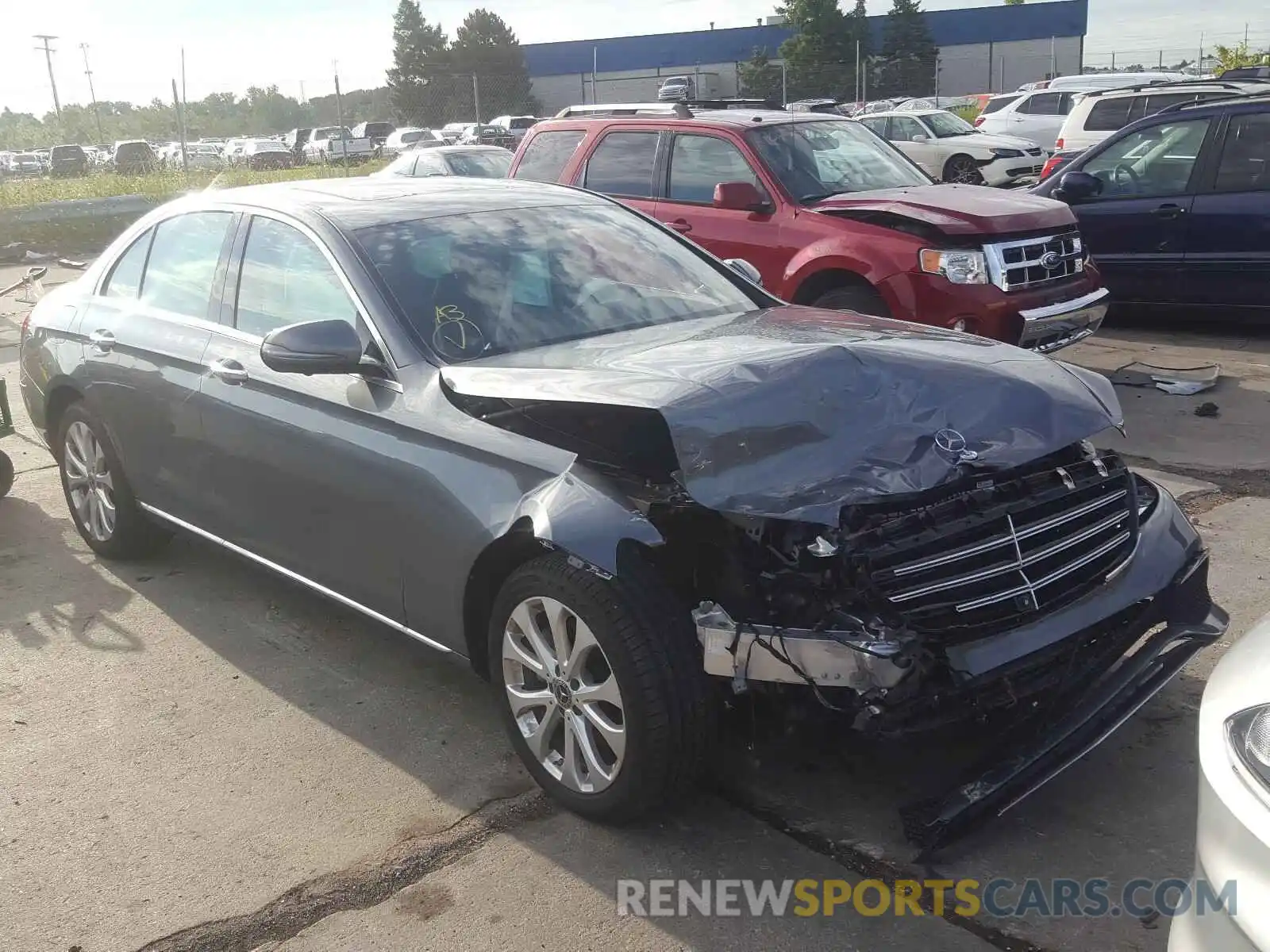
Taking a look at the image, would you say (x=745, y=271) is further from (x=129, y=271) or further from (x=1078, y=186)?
(x=1078, y=186)

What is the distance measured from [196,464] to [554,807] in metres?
2.11

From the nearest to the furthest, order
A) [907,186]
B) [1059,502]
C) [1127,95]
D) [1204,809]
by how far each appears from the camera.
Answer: [1204,809], [1059,502], [907,186], [1127,95]

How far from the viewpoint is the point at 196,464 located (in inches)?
182

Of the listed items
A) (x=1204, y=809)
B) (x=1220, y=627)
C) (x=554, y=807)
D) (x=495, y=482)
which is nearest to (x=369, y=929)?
(x=554, y=807)

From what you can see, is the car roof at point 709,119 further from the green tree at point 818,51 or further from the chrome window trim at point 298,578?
the green tree at point 818,51

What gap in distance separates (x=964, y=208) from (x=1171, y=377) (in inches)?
78.0

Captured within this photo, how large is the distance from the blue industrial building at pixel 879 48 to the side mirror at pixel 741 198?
1906 inches

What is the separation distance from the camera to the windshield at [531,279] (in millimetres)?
3969

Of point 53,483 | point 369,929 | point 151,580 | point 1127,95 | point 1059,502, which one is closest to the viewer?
point 369,929

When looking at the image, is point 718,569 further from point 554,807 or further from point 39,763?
point 39,763

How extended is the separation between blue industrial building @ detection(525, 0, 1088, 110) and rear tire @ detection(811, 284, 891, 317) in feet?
161

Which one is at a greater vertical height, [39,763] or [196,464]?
[196,464]

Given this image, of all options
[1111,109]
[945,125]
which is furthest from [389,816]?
[945,125]

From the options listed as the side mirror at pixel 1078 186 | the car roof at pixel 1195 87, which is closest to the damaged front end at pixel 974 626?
the side mirror at pixel 1078 186
